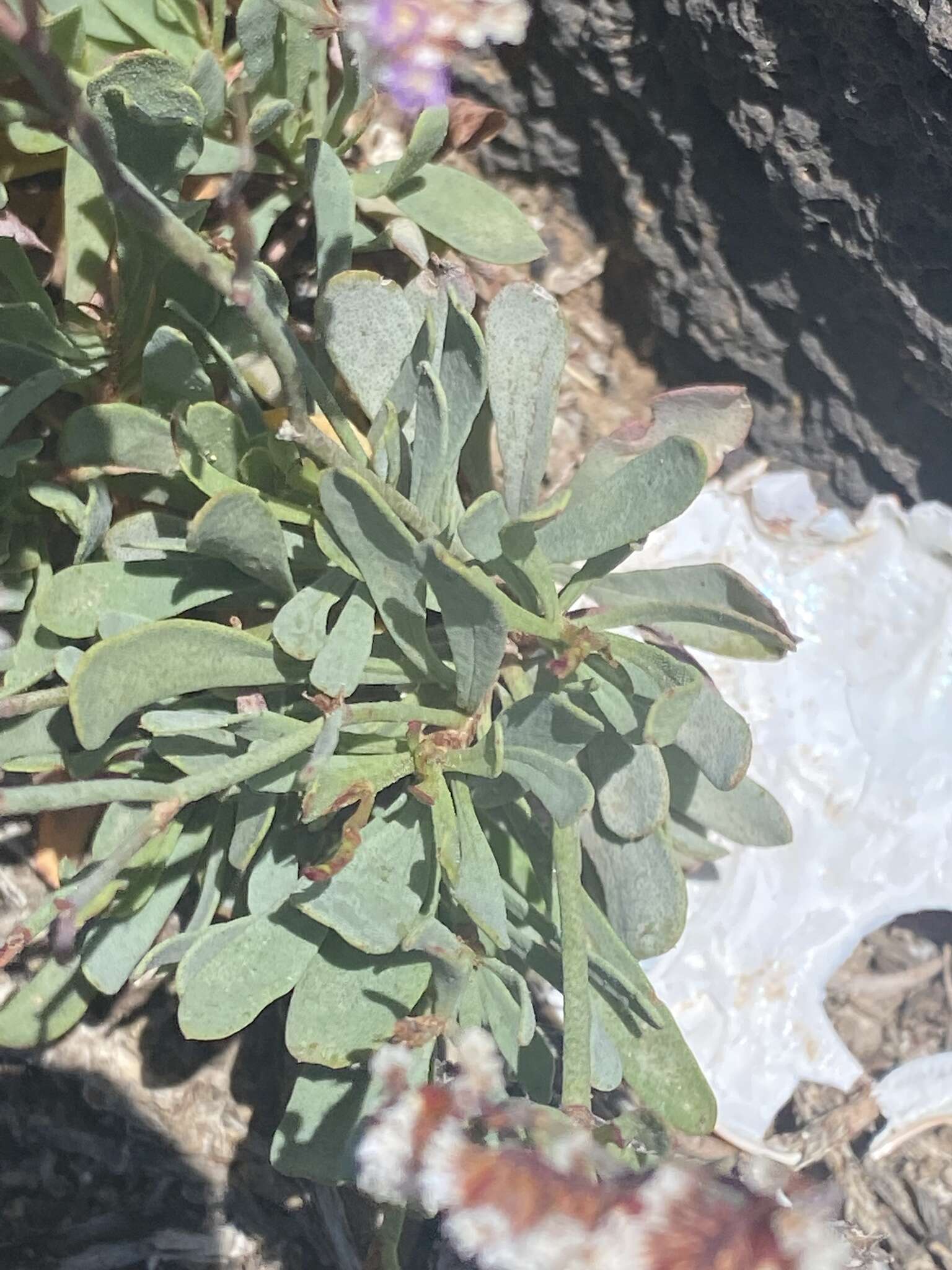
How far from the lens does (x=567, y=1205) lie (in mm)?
690

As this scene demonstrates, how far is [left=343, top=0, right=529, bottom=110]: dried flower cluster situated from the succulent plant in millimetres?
286

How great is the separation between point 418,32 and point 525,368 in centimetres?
53

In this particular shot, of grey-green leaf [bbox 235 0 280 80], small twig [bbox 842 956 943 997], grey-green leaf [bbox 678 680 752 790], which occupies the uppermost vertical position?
grey-green leaf [bbox 235 0 280 80]

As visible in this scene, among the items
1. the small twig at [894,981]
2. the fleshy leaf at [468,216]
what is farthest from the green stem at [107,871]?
the small twig at [894,981]

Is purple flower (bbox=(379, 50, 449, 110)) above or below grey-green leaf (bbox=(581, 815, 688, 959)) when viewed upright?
above

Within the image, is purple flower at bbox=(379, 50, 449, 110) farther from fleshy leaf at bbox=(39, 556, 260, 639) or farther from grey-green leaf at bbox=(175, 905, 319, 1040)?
grey-green leaf at bbox=(175, 905, 319, 1040)

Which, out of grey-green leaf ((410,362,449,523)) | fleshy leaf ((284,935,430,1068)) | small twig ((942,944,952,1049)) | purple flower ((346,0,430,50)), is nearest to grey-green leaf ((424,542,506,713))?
grey-green leaf ((410,362,449,523))

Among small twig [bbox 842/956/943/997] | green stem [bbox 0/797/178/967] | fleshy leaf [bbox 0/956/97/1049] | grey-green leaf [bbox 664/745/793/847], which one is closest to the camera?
green stem [bbox 0/797/178/967]

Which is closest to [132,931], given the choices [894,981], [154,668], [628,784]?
[154,668]

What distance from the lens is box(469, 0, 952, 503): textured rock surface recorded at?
1.42 metres

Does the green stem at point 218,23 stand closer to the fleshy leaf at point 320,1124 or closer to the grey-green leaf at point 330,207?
the grey-green leaf at point 330,207

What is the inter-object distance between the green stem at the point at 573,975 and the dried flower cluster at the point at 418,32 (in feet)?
2.61

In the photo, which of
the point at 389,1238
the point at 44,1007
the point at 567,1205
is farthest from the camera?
the point at 44,1007

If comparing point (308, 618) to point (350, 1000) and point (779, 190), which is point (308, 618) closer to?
point (350, 1000)
